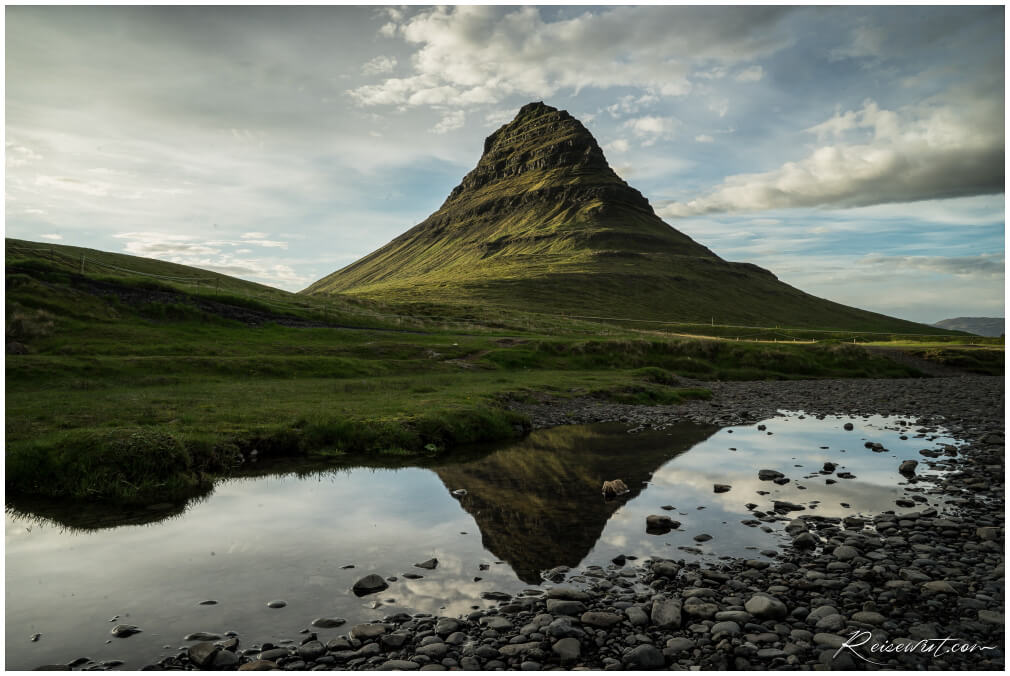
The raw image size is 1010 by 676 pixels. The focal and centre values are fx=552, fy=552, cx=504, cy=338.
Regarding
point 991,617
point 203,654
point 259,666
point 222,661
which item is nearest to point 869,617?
point 991,617

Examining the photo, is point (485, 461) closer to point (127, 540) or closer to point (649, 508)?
point (649, 508)

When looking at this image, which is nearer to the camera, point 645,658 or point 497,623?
point 645,658

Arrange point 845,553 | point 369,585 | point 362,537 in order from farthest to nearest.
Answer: point 362,537 → point 845,553 → point 369,585

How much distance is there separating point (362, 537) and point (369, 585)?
11.5 ft

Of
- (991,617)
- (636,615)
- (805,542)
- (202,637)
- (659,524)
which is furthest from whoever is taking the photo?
(659,524)

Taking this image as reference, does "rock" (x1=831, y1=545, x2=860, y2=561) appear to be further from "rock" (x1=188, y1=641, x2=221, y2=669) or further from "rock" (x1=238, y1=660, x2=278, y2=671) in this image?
"rock" (x1=188, y1=641, x2=221, y2=669)

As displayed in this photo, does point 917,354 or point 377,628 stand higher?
point 917,354

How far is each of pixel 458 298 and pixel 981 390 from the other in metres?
155

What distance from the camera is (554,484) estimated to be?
19.3 meters

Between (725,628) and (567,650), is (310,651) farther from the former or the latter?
(725,628)

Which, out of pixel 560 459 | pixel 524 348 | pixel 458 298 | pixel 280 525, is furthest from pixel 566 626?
pixel 458 298

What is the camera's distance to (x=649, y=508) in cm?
1683

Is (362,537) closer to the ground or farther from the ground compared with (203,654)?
closer to the ground

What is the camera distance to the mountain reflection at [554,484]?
13.8 m
